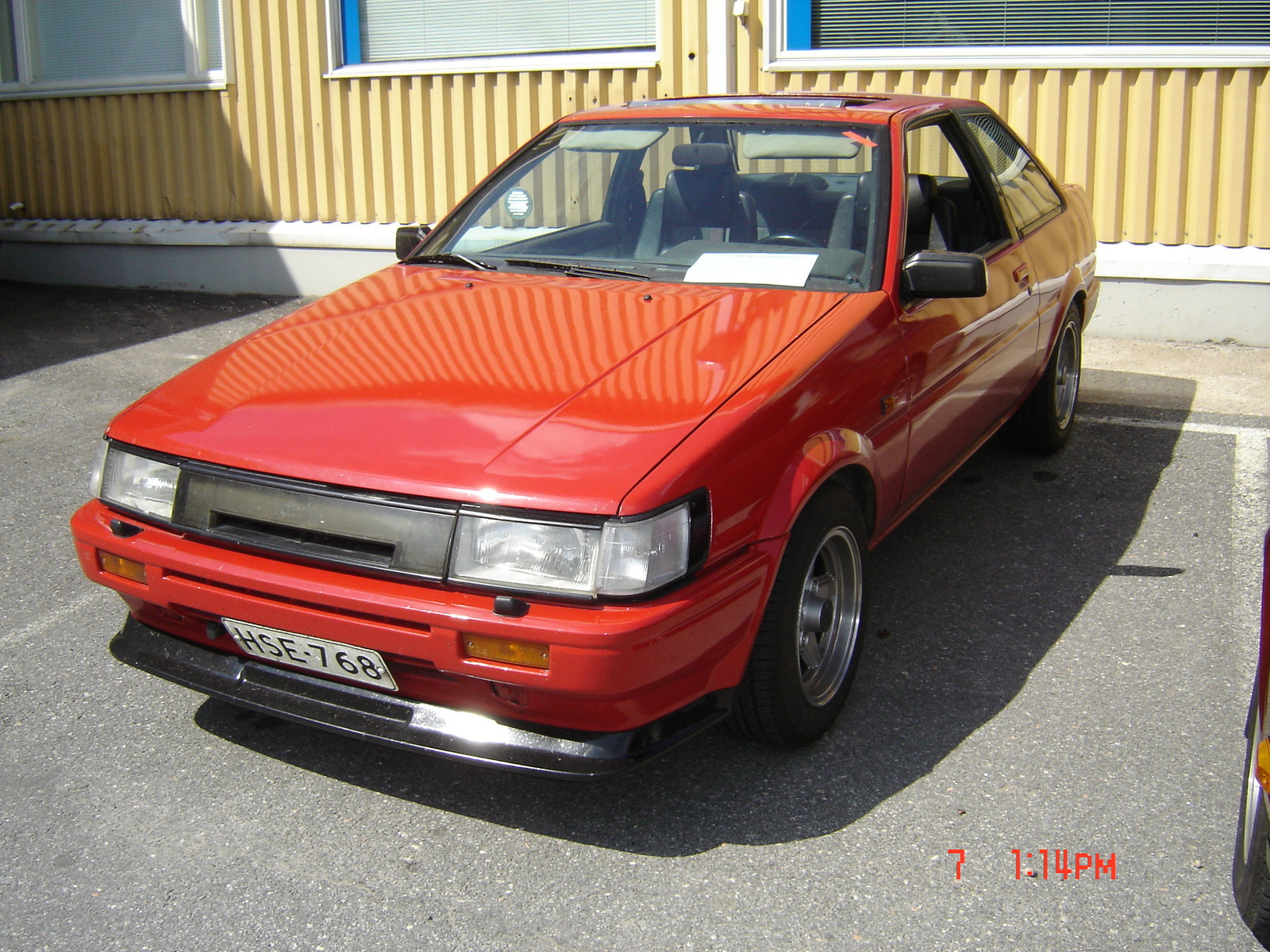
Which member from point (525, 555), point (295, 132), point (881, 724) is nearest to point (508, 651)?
point (525, 555)

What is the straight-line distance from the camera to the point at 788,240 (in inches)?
147

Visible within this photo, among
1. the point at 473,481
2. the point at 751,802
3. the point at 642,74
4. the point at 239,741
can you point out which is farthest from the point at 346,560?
the point at 642,74

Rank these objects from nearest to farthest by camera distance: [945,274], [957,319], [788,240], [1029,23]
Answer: [945,274]
[788,240]
[957,319]
[1029,23]

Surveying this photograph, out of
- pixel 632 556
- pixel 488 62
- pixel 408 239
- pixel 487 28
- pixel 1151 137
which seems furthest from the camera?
pixel 487 28

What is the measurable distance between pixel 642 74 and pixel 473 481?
6279 mm

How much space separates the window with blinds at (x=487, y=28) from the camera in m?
8.34

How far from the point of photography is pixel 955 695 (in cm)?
346

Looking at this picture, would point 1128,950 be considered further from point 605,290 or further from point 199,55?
point 199,55

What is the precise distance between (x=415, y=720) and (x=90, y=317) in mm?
7111

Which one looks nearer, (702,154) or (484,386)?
(484,386)

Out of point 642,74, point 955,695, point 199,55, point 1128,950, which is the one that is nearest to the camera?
point 1128,950

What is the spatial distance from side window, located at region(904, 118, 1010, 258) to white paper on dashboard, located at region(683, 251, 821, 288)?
13.9 inches

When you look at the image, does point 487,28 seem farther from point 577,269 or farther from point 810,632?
point 810,632
